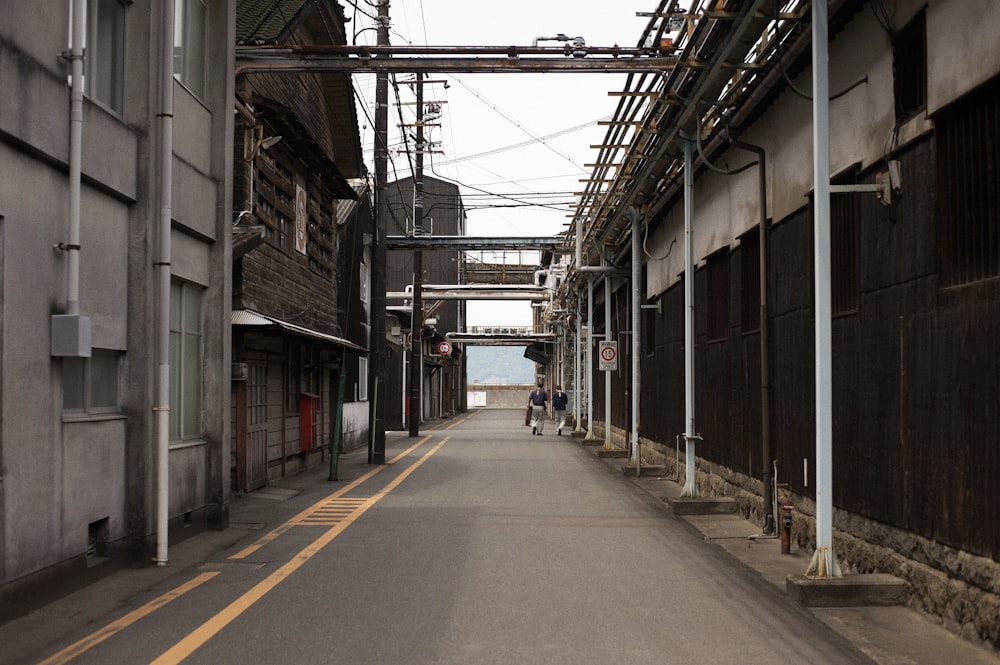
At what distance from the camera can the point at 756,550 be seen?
1100 centimetres

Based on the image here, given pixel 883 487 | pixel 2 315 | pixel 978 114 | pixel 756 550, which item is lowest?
pixel 756 550

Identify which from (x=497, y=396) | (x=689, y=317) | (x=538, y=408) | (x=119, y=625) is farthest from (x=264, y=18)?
(x=497, y=396)

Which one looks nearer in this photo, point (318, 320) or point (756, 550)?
point (756, 550)

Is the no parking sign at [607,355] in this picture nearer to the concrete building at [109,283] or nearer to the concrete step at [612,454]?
the concrete step at [612,454]

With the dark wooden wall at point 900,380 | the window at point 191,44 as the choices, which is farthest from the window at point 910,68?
the window at point 191,44

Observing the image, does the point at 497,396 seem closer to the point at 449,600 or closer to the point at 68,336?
the point at 449,600

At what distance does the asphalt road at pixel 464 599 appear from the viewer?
21.9 ft

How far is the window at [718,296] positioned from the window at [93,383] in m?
8.79

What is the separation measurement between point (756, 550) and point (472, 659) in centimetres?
543

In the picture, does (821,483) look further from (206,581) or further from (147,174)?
(147,174)

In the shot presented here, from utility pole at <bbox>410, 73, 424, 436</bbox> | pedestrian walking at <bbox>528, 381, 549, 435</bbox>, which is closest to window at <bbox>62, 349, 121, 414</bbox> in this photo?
utility pole at <bbox>410, 73, 424, 436</bbox>

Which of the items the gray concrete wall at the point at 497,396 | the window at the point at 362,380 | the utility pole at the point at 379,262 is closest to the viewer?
the utility pole at the point at 379,262

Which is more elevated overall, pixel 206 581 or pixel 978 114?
pixel 978 114

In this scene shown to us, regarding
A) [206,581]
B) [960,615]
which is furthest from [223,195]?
[960,615]
